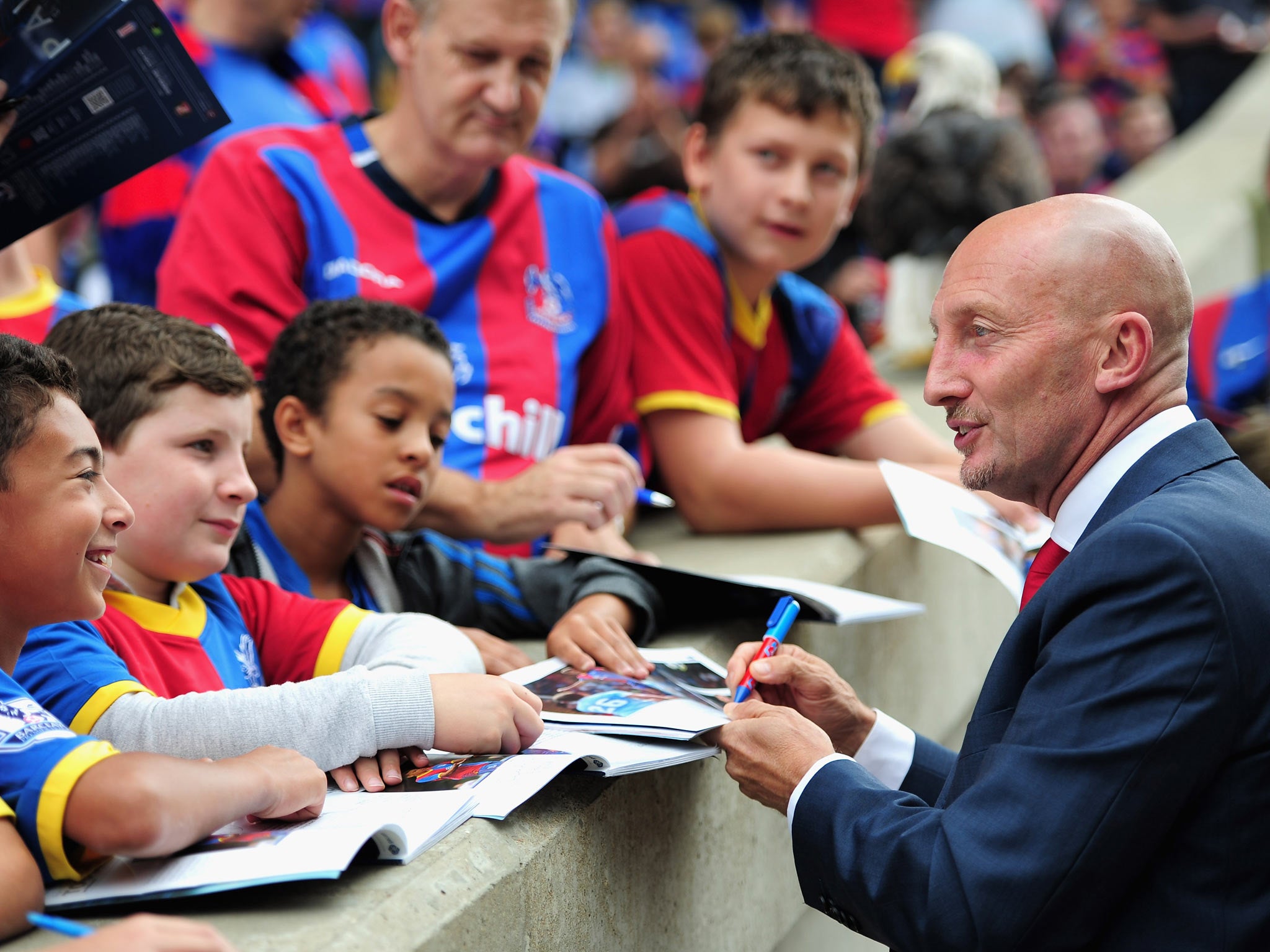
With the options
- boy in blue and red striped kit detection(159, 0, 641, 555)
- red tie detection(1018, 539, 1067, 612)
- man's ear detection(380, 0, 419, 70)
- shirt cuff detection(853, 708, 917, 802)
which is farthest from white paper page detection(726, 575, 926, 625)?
Result: man's ear detection(380, 0, 419, 70)

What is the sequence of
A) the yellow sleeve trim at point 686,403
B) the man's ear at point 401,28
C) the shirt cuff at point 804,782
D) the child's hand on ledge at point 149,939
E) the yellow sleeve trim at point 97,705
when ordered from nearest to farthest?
the child's hand on ledge at point 149,939
the yellow sleeve trim at point 97,705
the shirt cuff at point 804,782
the man's ear at point 401,28
the yellow sleeve trim at point 686,403

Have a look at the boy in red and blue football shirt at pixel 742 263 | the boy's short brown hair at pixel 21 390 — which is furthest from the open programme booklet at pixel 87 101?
the boy in red and blue football shirt at pixel 742 263

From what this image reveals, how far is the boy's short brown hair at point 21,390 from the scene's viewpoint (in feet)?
4.57

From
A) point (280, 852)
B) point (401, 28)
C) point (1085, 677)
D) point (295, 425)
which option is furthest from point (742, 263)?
point (280, 852)

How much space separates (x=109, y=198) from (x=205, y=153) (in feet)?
0.86

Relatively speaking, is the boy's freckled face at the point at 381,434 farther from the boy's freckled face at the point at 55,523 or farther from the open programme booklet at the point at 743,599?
the boy's freckled face at the point at 55,523

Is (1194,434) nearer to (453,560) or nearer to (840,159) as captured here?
(453,560)

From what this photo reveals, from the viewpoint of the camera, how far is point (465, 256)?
8.98 ft

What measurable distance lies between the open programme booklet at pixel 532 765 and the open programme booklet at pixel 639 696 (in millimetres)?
25

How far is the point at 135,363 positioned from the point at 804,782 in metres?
0.98

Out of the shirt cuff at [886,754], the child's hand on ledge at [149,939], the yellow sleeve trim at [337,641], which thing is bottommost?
the shirt cuff at [886,754]

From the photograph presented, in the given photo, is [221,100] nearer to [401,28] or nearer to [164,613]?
[401,28]

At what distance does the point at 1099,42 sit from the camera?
9680 mm

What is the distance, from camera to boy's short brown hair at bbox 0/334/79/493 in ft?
4.57
